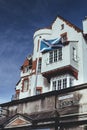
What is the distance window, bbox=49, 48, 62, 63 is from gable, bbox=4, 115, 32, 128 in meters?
11.0

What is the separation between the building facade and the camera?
35844 mm

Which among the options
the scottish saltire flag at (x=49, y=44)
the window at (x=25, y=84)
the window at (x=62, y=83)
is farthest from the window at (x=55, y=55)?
the window at (x=25, y=84)

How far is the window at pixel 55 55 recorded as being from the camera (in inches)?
1459

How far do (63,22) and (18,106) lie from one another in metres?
16.6

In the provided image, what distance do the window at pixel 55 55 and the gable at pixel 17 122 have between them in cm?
1099

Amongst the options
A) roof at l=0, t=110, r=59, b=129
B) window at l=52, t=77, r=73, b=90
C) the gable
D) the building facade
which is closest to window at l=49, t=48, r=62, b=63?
the building facade

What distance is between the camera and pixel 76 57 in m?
37.4

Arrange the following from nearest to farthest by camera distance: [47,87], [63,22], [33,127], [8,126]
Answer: [33,127] → [8,126] → [47,87] → [63,22]

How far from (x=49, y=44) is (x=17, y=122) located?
13895 mm

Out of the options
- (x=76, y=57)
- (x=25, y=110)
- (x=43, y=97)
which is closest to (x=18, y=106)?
(x=25, y=110)

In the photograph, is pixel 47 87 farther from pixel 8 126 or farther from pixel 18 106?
pixel 8 126

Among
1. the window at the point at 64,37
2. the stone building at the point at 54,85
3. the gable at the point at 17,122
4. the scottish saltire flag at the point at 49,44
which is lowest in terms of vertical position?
the gable at the point at 17,122

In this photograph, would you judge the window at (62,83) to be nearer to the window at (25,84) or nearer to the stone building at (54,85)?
the stone building at (54,85)

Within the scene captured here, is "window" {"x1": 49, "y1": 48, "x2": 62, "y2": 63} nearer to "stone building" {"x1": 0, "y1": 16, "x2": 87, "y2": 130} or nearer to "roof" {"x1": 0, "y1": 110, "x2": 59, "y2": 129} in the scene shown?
"stone building" {"x1": 0, "y1": 16, "x2": 87, "y2": 130}
